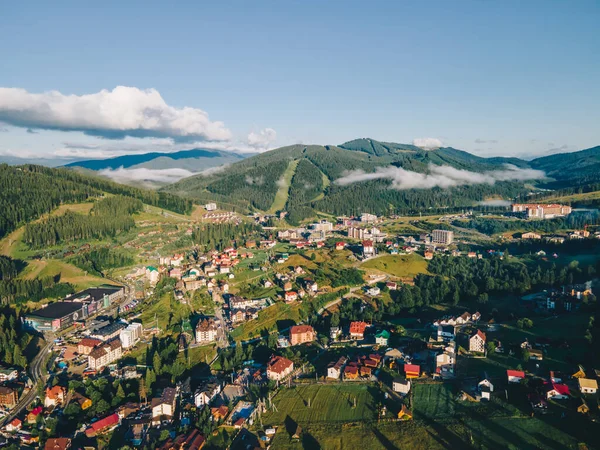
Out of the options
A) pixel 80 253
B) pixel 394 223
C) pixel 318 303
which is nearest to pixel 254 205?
pixel 394 223

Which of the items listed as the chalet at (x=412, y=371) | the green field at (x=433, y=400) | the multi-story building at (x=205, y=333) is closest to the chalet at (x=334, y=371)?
the chalet at (x=412, y=371)

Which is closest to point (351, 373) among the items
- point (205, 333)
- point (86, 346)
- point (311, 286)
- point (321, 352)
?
point (321, 352)

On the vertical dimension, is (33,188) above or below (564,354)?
above

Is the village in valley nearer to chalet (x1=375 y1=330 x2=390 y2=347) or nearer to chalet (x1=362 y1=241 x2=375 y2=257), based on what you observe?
chalet (x1=375 y1=330 x2=390 y2=347)

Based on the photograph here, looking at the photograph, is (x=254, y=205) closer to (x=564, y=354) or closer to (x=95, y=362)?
(x=95, y=362)

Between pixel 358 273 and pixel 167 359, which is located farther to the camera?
pixel 358 273

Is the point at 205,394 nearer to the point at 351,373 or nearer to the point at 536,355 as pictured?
the point at 351,373

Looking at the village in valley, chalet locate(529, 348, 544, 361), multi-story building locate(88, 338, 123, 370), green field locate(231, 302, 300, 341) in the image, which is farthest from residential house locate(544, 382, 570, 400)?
multi-story building locate(88, 338, 123, 370)
